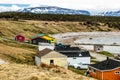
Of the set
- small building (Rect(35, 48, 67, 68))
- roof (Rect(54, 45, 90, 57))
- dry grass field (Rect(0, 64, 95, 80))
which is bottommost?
roof (Rect(54, 45, 90, 57))

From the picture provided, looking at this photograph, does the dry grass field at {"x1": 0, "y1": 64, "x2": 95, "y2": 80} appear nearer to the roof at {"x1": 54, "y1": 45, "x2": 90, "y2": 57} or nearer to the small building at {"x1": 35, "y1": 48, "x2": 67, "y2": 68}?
the small building at {"x1": 35, "y1": 48, "x2": 67, "y2": 68}

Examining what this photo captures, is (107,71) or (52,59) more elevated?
(107,71)

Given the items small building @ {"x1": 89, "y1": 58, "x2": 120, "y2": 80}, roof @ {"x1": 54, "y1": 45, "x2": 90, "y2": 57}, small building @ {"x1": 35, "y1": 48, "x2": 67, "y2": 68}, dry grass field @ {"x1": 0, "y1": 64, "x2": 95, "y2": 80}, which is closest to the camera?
dry grass field @ {"x1": 0, "y1": 64, "x2": 95, "y2": 80}

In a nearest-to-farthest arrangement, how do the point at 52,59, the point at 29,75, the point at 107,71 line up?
the point at 29,75 → the point at 107,71 → the point at 52,59

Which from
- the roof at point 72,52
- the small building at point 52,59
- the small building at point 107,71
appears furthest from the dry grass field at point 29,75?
the roof at point 72,52

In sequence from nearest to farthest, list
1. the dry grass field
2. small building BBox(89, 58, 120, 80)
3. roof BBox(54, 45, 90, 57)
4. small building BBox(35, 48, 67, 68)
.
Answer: the dry grass field < small building BBox(89, 58, 120, 80) < small building BBox(35, 48, 67, 68) < roof BBox(54, 45, 90, 57)

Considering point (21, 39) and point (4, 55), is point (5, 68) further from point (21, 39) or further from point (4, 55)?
point (21, 39)

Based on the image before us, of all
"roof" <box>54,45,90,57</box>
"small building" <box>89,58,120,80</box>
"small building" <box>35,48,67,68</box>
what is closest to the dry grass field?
"small building" <box>89,58,120,80</box>

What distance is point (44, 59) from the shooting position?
2409 inches

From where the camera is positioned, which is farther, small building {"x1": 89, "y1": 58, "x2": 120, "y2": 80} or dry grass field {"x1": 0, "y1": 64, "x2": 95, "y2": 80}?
small building {"x1": 89, "y1": 58, "x2": 120, "y2": 80}

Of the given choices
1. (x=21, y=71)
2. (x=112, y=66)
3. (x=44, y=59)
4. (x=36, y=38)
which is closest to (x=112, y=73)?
(x=112, y=66)

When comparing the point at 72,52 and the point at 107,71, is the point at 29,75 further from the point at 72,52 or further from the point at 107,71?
the point at 72,52

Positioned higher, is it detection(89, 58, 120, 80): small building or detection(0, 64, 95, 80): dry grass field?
detection(0, 64, 95, 80): dry grass field

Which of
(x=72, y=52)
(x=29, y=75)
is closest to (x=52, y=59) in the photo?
(x=72, y=52)
